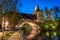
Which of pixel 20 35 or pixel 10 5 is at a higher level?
pixel 10 5

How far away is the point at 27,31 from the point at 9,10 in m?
4.38

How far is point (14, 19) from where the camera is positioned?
24.4m

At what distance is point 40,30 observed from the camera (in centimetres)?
2041

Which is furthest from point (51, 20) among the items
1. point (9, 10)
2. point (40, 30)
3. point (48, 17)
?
point (9, 10)

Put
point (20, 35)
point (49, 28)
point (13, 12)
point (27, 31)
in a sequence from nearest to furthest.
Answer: point (20, 35) < point (27, 31) < point (49, 28) < point (13, 12)

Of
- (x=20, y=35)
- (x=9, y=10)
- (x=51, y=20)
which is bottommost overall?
(x=20, y=35)

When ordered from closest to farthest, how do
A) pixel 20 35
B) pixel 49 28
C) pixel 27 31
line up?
pixel 20 35 < pixel 27 31 < pixel 49 28

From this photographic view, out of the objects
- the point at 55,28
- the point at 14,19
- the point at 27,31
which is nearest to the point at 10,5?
the point at 14,19

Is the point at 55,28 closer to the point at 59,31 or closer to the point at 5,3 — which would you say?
the point at 59,31

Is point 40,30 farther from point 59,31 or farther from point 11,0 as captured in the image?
point 11,0

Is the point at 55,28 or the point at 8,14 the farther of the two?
the point at 8,14

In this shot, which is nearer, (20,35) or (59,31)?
(20,35)

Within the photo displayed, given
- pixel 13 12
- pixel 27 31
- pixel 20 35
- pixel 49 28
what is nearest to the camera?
pixel 20 35

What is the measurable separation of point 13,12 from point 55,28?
5910mm
